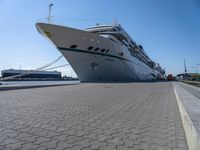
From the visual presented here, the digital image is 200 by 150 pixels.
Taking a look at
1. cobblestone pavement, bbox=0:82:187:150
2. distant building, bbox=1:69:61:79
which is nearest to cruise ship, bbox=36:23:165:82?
cobblestone pavement, bbox=0:82:187:150

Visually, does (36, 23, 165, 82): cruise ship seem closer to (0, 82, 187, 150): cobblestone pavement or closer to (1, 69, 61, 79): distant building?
(0, 82, 187, 150): cobblestone pavement

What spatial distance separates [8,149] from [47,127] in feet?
3.85

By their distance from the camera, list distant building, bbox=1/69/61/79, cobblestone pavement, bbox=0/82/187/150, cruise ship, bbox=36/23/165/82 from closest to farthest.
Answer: cobblestone pavement, bbox=0/82/187/150 < cruise ship, bbox=36/23/165/82 < distant building, bbox=1/69/61/79

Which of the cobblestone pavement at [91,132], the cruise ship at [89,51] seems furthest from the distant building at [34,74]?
the cobblestone pavement at [91,132]

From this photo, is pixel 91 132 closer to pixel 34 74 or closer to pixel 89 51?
pixel 89 51

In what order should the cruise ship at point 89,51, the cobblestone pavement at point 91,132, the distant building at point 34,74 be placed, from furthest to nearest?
the distant building at point 34,74 → the cruise ship at point 89,51 → the cobblestone pavement at point 91,132

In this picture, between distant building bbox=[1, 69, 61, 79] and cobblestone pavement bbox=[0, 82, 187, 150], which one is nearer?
cobblestone pavement bbox=[0, 82, 187, 150]

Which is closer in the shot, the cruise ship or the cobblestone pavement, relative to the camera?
the cobblestone pavement

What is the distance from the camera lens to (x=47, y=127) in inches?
151

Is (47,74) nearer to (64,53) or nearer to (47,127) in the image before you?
(64,53)

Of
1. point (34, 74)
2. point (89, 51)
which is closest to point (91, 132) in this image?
point (89, 51)

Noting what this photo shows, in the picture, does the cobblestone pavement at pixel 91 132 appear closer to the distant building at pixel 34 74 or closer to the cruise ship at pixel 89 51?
the cruise ship at pixel 89 51

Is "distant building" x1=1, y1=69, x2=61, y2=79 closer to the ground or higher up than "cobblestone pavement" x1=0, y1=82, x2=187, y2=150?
higher up

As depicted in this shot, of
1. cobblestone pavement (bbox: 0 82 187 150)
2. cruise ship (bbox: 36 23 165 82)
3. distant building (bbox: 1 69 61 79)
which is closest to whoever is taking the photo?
cobblestone pavement (bbox: 0 82 187 150)
